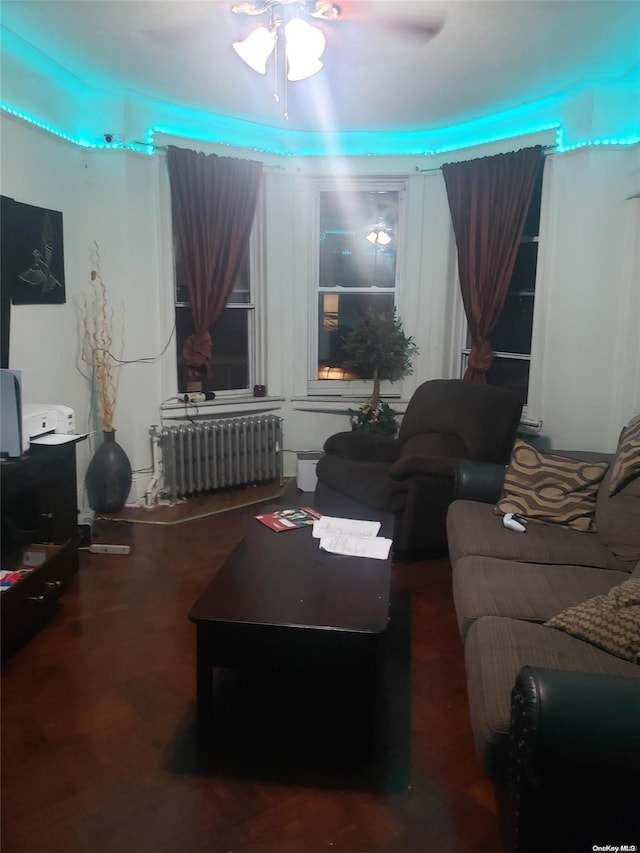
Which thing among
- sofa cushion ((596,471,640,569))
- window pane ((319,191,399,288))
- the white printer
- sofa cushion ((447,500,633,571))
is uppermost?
window pane ((319,191,399,288))

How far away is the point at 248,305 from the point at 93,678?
10.0ft

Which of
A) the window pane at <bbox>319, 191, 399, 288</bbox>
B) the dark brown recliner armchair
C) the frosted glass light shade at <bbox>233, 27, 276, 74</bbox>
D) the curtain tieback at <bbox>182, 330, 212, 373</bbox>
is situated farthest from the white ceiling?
the dark brown recliner armchair

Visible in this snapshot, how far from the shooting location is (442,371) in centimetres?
482

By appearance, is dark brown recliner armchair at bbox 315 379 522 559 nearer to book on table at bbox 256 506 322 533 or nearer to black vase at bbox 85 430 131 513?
book on table at bbox 256 506 322 533

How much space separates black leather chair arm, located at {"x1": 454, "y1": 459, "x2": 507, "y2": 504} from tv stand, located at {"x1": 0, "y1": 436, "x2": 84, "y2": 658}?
1.87 metres

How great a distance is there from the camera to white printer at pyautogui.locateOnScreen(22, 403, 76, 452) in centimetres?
272

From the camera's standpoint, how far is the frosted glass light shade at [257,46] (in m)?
2.75

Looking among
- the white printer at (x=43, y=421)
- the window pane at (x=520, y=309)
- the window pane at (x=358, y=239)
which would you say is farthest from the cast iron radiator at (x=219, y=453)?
the window pane at (x=520, y=309)

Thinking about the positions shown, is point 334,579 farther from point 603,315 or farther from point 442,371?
point 442,371

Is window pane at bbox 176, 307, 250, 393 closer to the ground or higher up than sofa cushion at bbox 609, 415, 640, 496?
higher up

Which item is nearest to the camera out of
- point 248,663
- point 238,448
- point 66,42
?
point 248,663

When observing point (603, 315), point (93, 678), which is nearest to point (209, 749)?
point (93, 678)

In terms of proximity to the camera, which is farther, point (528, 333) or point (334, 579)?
point (528, 333)

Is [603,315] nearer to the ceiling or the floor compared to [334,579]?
nearer to the ceiling
